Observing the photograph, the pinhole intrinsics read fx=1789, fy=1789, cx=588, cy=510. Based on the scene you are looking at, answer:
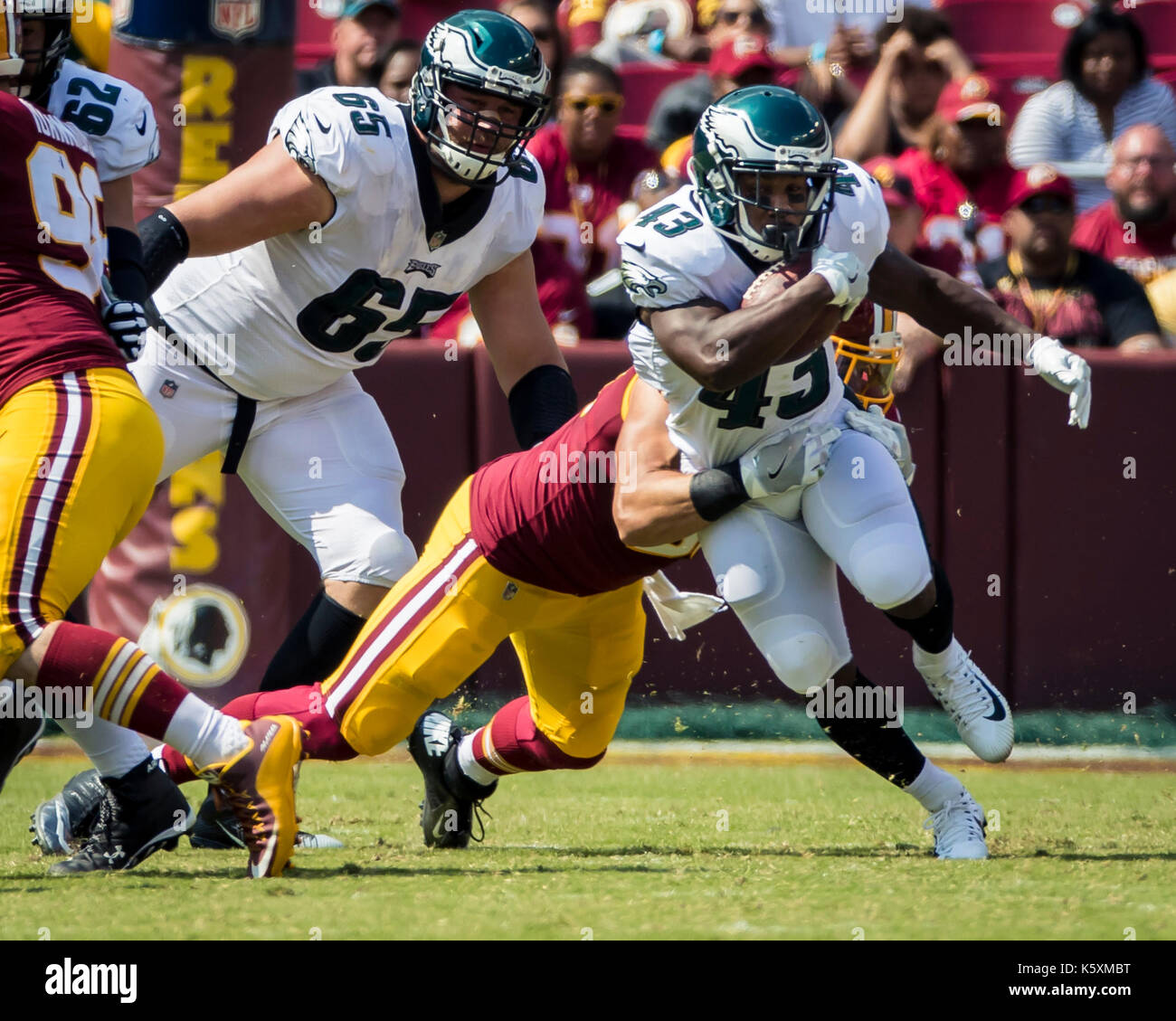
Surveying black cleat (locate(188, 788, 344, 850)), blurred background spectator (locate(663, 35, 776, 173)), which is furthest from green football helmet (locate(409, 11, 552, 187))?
blurred background spectator (locate(663, 35, 776, 173))

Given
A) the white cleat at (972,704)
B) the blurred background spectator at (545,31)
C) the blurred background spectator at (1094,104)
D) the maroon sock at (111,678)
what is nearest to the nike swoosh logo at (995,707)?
the white cleat at (972,704)

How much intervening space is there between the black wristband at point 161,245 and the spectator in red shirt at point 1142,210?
427 centimetres

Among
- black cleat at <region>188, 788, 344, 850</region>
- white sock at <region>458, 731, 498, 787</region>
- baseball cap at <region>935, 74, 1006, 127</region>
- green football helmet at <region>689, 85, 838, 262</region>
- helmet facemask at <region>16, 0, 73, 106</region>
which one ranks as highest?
helmet facemask at <region>16, 0, 73, 106</region>

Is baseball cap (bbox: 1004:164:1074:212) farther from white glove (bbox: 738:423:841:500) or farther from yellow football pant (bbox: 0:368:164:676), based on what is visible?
yellow football pant (bbox: 0:368:164:676)

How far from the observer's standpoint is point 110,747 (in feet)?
12.6

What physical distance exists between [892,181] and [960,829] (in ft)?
10.9

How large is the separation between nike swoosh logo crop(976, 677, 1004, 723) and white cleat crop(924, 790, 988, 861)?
0.20 metres

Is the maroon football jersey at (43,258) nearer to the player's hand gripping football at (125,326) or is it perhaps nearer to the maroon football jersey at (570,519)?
the player's hand gripping football at (125,326)

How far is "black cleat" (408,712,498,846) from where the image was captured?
4.50 metres

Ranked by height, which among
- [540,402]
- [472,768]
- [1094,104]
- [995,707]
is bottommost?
[472,768]

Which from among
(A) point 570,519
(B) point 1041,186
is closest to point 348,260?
(A) point 570,519

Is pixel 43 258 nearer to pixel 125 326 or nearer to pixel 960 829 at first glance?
pixel 125 326

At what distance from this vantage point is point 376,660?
4062 mm

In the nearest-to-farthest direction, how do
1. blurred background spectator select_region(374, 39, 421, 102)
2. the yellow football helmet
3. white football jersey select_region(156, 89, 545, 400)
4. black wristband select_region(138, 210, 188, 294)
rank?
black wristband select_region(138, 210, 188, 294), white football jersey select_region(156, 89, 545, 400), the yellow football helmet, blurred background spectator select_region(374, 39, 421, 102)
